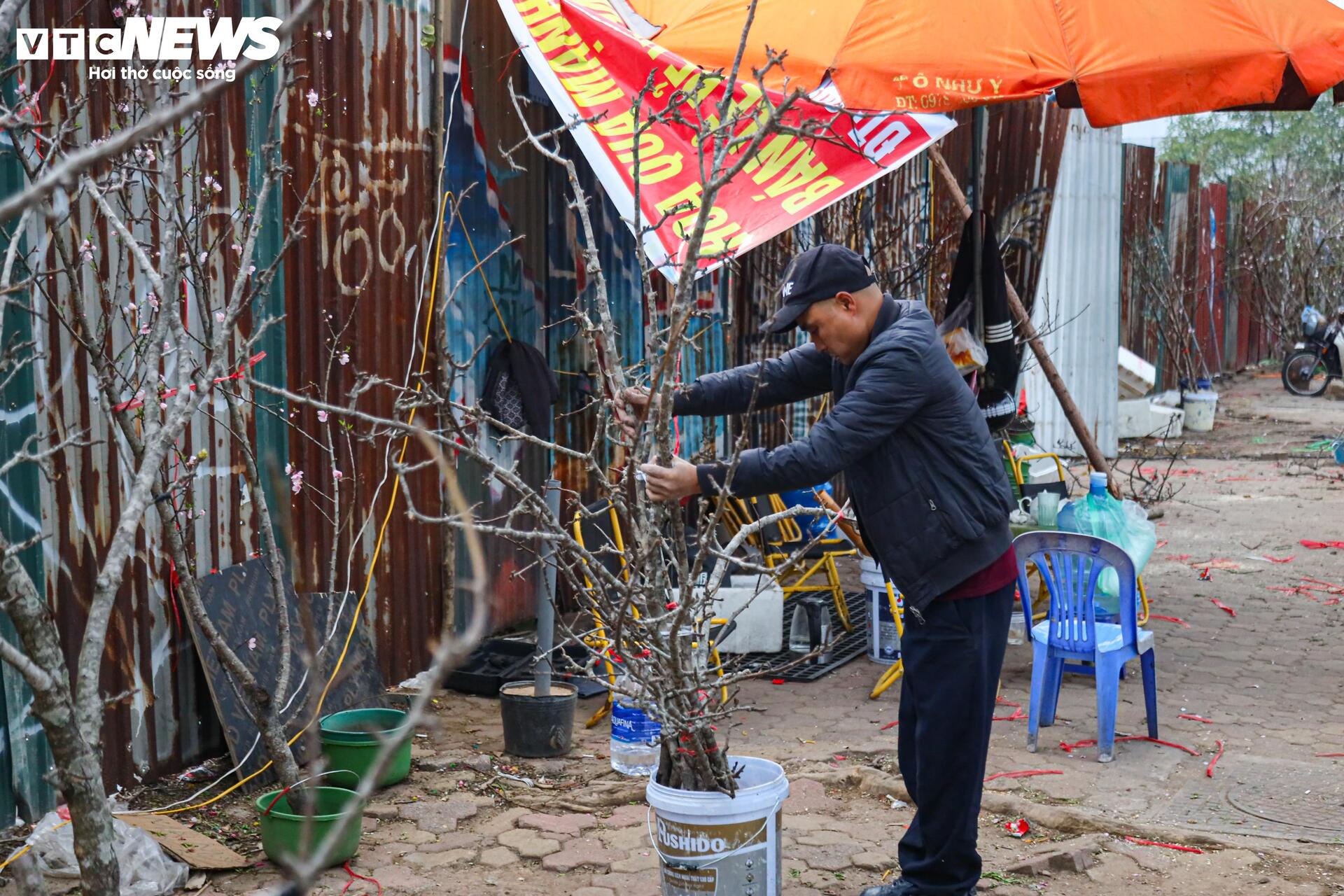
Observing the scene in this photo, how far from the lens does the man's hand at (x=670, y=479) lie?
133 inches

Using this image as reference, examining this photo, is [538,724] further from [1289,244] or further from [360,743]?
[1289,244]

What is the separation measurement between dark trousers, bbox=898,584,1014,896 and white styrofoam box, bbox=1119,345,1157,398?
44.8 ft

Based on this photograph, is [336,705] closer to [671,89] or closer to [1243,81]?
[671,89]

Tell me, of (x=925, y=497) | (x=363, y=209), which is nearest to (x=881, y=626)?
(x=925, y=497)

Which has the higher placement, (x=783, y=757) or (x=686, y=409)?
(x=686, y=409)

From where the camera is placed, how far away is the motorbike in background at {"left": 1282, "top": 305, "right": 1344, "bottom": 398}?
2083 cm

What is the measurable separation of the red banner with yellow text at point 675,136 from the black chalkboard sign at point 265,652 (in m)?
2.11

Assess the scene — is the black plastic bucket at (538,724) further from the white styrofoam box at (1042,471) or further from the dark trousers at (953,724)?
the white styrofoam box at (1042,471)

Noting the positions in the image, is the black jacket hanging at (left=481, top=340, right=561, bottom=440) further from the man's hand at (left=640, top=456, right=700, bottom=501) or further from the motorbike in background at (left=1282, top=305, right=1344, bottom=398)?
the motorbike in background at (left=1282, top=305, right=1344, bottom=398)

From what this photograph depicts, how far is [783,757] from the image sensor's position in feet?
18.2

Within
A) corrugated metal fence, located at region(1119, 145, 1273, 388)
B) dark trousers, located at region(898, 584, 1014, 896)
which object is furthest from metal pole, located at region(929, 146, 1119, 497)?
corrugated metal fence, located at region(1119, 145, 1273, 388)

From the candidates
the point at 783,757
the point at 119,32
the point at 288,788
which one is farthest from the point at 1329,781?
the point at 119,32

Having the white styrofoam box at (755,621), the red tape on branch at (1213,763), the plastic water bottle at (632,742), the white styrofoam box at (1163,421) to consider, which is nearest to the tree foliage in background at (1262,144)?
the white styrofoam box at (1163,421)

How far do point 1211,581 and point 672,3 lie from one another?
5315 millimetres
